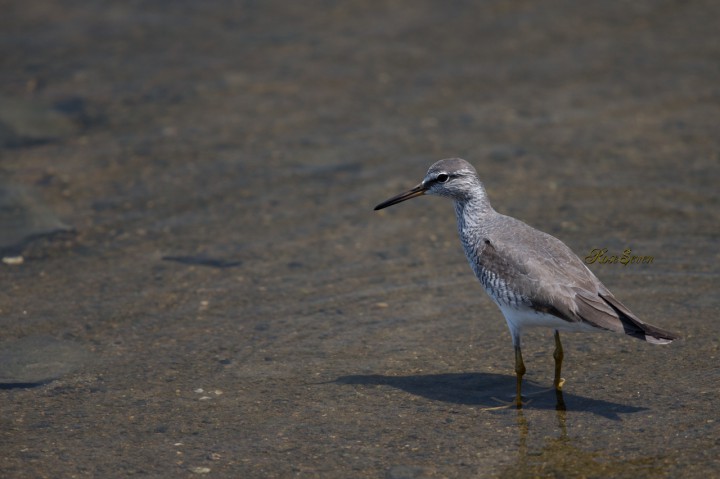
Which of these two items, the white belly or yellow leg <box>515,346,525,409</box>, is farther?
yellow leg <box>515,346,525,409</box>

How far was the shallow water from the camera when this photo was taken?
660cm

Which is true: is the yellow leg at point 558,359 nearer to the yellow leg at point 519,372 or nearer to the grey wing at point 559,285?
the yellow leg at point 519,372

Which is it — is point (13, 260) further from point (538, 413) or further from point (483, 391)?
point (538, 413)

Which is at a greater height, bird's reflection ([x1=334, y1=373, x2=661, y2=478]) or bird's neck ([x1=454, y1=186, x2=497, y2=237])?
bird's neck ([x1=454, y1=186, x2=497, y2=237])

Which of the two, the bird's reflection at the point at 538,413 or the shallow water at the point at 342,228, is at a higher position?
the shallow water at the point at 342,228

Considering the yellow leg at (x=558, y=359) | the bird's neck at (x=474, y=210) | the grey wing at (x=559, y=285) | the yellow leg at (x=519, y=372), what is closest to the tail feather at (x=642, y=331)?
the grey wing at (x=559, y=285)

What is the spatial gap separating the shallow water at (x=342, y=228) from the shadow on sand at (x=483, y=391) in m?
0.03

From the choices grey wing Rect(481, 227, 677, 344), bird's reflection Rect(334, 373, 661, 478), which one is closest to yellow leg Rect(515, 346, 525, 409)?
bird's reflection Rect(334, 373, 661, 478)

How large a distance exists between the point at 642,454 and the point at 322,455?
214cm

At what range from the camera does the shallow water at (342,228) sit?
21.7ft

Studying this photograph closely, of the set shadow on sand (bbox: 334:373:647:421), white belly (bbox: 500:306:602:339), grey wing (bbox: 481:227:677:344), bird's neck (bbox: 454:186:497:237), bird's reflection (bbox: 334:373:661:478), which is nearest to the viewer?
bird's reflection (bbox: 334:373:661:478)

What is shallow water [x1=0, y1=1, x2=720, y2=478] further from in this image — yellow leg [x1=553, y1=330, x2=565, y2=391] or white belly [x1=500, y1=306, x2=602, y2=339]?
white belly [x1=500, y1=306, x2=602, y2=339]

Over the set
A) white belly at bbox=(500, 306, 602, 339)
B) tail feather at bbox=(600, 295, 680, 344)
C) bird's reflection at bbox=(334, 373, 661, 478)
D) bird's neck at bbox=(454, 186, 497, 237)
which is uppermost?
bird's neck at bbox=(454, 186, 497, 237)

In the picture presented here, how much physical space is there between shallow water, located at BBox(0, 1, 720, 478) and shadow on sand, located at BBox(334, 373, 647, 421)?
0.03m
